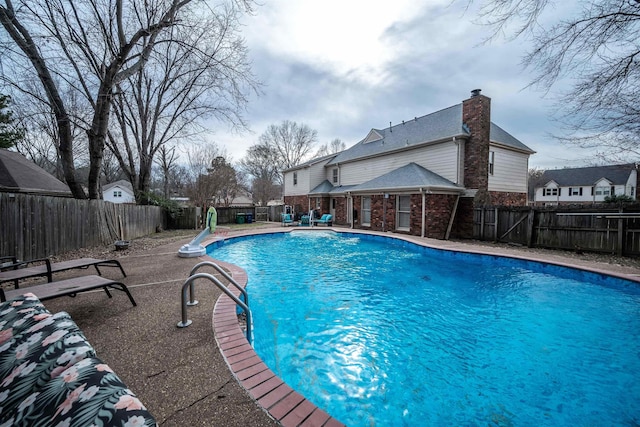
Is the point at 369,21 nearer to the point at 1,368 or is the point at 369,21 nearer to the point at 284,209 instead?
the point at 1,368

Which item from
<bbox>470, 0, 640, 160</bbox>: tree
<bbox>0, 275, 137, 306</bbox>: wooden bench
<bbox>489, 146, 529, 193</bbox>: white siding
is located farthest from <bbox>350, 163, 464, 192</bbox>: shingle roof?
<bbox>0, 275, 137, 306</bbox>: wooden bench

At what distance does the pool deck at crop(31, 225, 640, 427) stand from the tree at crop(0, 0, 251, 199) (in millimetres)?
7157

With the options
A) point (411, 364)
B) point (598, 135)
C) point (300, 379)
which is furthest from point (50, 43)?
point (598, 135)

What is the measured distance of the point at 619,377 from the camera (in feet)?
10.8

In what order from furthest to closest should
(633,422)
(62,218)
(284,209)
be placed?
(284,209), (62,218), (633,422)

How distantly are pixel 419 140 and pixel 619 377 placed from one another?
43.0 feet

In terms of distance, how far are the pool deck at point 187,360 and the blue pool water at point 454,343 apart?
93cm

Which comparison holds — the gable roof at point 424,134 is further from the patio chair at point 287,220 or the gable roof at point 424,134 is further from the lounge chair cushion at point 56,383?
A: the lounge chair cushion at point 56,383

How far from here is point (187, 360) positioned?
2609mm

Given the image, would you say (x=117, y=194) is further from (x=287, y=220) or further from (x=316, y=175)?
(x=287, y=220)

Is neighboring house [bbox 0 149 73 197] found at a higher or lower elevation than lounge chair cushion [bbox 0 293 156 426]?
higher

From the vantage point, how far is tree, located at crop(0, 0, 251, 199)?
7.48 metres

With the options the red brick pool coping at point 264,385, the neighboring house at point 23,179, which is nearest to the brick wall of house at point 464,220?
the red brick pool coping at point 264,385

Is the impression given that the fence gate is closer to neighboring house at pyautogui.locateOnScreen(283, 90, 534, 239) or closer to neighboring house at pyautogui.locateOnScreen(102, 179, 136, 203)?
neighboring house at pyautogui.locateOnScreen(283, 90, 534, 239)
